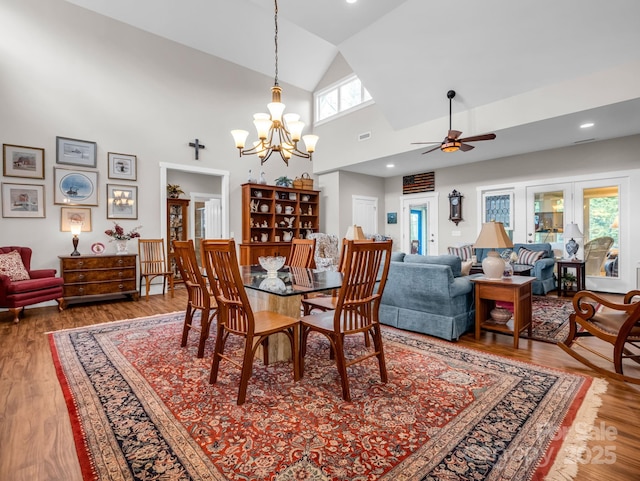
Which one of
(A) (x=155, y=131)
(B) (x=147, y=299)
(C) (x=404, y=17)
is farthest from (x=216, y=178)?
(C) (x=404, y=17)

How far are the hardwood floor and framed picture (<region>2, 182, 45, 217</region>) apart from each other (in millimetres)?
2018

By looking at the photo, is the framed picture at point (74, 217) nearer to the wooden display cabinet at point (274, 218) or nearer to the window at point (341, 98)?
the wooden display cabinet at point (274, 218)

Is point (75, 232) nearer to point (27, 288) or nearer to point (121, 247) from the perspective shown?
point (121, 247)

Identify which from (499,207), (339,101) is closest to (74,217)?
(339,101)

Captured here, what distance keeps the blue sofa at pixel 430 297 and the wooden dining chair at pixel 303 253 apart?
89cm

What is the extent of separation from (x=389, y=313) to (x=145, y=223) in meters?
4.53

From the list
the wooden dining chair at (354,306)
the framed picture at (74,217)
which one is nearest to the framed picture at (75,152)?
the framed picture at (74,217)

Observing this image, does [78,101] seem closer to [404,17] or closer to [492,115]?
[404,17]

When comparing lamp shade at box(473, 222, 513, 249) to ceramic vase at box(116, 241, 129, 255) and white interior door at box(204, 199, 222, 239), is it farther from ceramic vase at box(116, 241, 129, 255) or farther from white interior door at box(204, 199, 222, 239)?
white interior door at box(204, 199, 222, 239)

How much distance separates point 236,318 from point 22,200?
4.67 metres

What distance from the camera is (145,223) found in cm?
579

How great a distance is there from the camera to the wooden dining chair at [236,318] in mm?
1991

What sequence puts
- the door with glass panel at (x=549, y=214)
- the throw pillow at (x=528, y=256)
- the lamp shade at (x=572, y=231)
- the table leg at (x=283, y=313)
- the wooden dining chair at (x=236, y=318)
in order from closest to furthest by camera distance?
the wooden dining chair at (x=236, y=318), the table leg at (x=283, y=313), the lamp shade at (x=572, y=231), the throw pillow at (x=528, y=256), the door with glass panel at (x=549, y=214)

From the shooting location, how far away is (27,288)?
403cm
